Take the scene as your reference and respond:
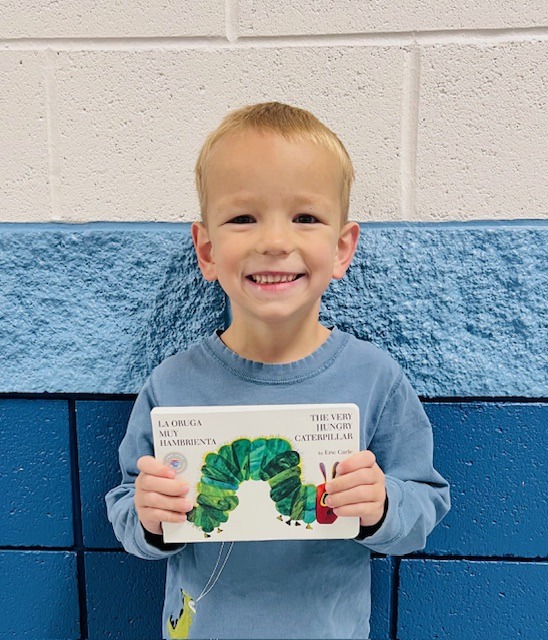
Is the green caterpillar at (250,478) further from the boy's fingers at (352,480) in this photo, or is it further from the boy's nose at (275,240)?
the boy's nose at (275,240)

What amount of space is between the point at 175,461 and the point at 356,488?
11.8 inches

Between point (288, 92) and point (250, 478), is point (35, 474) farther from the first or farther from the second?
point (288, 92)

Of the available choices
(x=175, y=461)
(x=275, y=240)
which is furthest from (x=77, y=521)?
(x=275, y=240)

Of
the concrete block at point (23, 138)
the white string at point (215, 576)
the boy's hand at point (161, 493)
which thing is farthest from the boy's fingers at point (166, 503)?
the concrete block at point (23, 138)

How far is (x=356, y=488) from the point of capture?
949 mm

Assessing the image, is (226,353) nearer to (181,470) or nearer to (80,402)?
(181,470)

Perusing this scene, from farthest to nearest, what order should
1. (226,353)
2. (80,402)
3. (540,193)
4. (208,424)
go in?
(80,402) → (540,193) → (226,353) → (208,424)

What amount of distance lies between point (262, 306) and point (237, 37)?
0.60 meters

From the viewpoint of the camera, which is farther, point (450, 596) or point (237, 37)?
point (450, 596)

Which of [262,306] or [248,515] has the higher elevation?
[262,306]

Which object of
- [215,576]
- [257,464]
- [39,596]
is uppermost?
[257,464]

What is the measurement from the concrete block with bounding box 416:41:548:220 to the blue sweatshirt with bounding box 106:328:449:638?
394mm

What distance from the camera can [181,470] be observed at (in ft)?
3.18

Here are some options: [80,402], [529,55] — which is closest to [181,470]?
[80,402]
